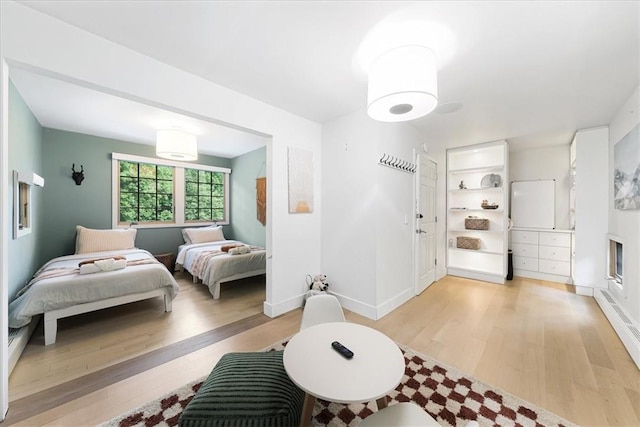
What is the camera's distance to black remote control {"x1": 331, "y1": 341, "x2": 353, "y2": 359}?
122cm

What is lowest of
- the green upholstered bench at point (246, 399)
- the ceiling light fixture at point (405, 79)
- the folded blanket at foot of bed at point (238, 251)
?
the green upholstered bench at point (246, 399)

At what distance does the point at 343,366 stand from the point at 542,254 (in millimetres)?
4905

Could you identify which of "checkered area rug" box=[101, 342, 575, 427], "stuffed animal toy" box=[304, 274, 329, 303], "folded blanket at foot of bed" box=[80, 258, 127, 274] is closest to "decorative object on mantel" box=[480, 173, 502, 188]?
"stuffed animal toy" box=[304, 274, 329, 303]

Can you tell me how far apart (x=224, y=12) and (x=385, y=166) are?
2090 millimetres

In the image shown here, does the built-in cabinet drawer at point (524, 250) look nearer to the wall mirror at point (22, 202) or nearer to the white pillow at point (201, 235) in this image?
the white pillow at point (201, 235)

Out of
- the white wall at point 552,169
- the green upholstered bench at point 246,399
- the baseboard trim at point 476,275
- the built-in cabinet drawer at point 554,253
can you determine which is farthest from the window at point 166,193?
the built-in cabinet drawer at point 554,253

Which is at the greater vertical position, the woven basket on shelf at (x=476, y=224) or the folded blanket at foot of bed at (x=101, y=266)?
the woven basket on shelf at (x=476, y=224)

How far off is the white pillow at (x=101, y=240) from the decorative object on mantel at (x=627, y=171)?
6.68 m

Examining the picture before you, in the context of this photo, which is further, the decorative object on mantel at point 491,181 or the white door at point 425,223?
the decorative object on mantel at point 491,181

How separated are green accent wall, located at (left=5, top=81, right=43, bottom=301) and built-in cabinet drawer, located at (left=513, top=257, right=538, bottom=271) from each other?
6950mm

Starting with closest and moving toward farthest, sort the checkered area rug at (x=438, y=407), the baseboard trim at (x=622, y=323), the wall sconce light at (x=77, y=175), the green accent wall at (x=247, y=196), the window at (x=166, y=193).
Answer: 1. the checkered area rug at (x=438, y=407)
2. the baseboard trim at (x=622, y=323)
3. the wall sconce light at (x=77, y=175)
4. the window at (x=166, y=193)
5. the green accent wall at (x=247, y=196)

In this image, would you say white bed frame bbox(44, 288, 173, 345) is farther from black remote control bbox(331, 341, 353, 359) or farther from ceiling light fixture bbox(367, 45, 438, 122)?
ceiling light fixture bbox(367, 45, 438, 122)

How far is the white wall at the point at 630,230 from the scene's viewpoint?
2285 millimetres

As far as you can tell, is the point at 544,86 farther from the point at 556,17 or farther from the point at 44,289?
the point at 44,289
